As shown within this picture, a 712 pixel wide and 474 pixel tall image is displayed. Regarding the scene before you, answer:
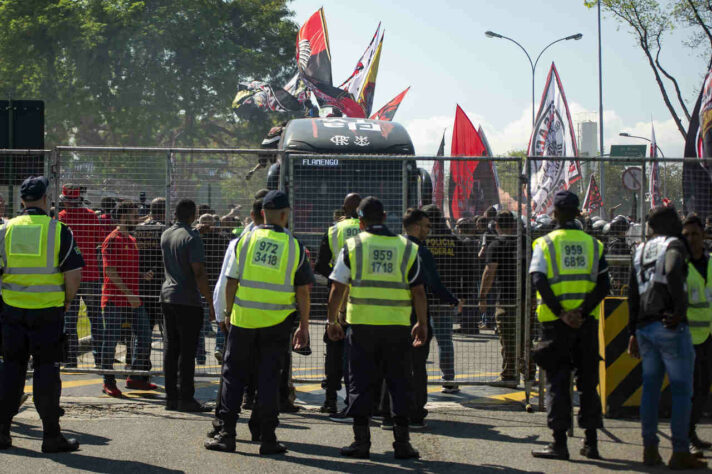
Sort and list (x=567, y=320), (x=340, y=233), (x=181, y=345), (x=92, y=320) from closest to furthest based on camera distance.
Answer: (x=567, y=320)
(x=340, y=233)
(x=181, y=345)
(x=92, y=320)

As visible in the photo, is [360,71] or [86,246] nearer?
[86,246]

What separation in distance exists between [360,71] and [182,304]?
27398 mm

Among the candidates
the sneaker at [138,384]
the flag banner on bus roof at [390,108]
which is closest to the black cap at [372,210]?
the sneaker at [138,384]

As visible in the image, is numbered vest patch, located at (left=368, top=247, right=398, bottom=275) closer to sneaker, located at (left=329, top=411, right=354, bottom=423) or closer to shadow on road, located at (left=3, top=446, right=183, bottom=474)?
sneaker, located at (left=329, top=411, right=354, bottom=423)

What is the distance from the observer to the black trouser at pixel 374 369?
683cm

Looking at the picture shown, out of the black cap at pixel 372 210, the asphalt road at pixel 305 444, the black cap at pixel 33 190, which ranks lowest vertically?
the asphalt road at pixel 305 444

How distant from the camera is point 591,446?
6859mm

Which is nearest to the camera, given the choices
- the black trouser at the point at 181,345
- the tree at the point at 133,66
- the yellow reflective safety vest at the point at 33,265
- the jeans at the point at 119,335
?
the yellow reflective safety vest at the point at 33,265

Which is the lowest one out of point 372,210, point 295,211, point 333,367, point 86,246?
point 333,367

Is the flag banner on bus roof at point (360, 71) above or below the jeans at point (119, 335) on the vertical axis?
above

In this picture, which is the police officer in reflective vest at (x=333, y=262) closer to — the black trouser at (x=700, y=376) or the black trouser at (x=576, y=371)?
the black trouser at (x=576, y=371)

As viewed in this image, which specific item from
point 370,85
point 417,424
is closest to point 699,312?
point 417,424

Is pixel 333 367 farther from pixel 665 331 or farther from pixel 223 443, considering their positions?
pixel 665 331

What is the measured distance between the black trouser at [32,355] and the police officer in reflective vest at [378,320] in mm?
2206
